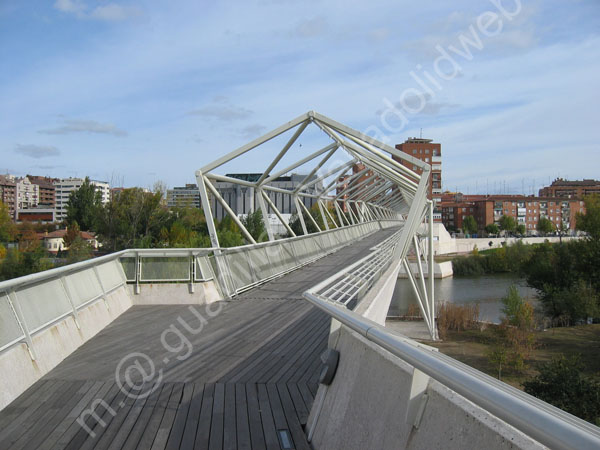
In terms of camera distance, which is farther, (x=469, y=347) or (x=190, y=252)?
(x=469, y=347)

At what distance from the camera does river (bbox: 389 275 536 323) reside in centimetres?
3828

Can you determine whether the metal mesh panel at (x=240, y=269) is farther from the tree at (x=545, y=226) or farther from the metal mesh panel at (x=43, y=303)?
the tree at (x=545, y=226)

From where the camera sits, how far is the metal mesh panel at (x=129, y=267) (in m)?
10.2

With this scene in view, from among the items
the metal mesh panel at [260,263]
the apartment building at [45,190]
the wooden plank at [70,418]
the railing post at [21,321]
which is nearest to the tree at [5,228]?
the metal mesh panel at [260,263]

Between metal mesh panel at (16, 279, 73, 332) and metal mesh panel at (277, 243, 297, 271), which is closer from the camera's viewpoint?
metal mesh panel at (16, 279, 73, 332)

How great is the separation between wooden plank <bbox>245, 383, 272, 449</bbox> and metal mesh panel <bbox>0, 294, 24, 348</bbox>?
2309 millimetres

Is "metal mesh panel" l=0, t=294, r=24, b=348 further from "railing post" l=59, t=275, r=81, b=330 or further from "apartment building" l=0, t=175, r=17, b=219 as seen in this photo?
"apartment building" l=0, t=175, r=17, b=219

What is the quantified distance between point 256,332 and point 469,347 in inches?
815

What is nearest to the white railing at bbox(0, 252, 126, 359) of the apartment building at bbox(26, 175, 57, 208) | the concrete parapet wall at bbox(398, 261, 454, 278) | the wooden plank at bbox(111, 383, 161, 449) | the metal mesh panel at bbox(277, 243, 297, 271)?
the wooden plank at bbox(111, 383, 161, 449)

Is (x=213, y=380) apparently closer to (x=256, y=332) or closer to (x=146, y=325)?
(x=256, y=332)

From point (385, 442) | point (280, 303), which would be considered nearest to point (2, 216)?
point (280, 303)

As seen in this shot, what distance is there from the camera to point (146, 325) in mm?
8172

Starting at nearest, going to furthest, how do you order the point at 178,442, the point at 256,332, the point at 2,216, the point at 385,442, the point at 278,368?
the point at 385,442
the point at 178,442
the point at 278,368
the point at 256,332
the point at 2,216

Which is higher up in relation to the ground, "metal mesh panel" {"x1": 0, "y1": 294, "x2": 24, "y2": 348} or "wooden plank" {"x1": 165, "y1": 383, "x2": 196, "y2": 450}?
"metal mesh panel" {"x1": 0, "y1": 294, "x2": 24, "y2": 348}
